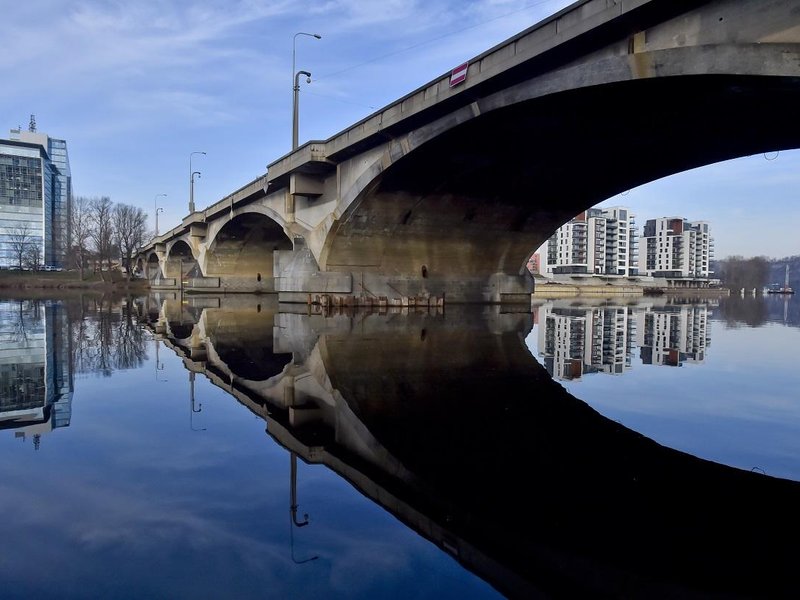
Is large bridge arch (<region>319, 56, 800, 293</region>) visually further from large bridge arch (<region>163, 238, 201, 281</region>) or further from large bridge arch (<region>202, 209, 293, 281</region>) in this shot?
large bridge arch (<region>163, 238, 201, 281</region>)

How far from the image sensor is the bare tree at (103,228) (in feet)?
293

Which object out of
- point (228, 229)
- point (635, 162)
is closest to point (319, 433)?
point (635, 162)

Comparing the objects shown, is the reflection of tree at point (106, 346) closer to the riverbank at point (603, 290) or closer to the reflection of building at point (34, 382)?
the reflection of building at point (34, 382)

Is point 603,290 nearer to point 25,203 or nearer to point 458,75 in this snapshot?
point 458,75

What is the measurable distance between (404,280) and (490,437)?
86.8 feet

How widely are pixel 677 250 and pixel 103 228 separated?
13709 centimetres

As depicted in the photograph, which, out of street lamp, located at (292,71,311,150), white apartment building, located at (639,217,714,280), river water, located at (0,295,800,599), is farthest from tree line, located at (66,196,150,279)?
white apartment building, located at (639,217,714,280)

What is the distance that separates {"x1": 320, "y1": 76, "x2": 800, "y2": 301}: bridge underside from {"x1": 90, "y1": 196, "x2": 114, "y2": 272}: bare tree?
70.3 m

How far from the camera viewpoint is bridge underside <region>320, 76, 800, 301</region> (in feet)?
51.0

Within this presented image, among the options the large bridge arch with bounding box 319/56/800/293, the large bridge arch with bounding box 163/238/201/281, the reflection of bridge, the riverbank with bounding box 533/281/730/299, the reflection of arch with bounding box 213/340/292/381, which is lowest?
the reflection of bridge

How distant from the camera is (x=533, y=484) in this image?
460 centimetres

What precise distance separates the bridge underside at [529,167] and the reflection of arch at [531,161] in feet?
0.21

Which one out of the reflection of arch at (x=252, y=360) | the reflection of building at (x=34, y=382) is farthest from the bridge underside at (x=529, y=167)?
the reflection of building at (x=34, y=382)

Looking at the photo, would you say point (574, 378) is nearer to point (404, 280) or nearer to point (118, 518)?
point (118, 518)
